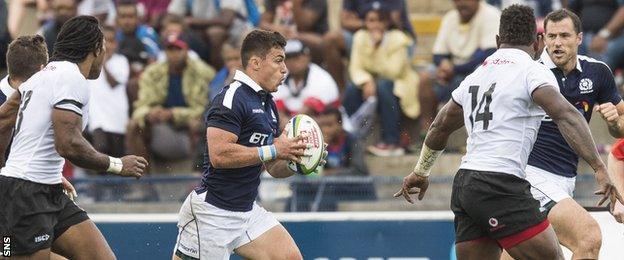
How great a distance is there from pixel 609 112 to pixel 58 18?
8.23 meters

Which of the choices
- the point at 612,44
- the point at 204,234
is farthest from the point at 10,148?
the point at 612,44

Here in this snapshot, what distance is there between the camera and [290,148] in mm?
8867

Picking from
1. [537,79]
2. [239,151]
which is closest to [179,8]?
[239,151]

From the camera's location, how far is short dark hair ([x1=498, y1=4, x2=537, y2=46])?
28.1 ft

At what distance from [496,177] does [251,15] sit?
290 inches

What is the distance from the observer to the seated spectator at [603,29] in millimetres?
13938

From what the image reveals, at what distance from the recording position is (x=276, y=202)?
41.9ft

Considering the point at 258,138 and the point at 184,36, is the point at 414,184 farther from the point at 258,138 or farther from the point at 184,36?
the point at 184,36

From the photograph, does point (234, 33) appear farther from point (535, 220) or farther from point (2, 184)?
point (535, 220)

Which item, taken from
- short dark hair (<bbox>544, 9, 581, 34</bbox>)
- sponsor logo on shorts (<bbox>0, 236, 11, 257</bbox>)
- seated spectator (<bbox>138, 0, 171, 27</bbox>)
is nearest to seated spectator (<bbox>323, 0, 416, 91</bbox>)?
seated spectator (<bbox>138, 0, 171, 27</bbox>)

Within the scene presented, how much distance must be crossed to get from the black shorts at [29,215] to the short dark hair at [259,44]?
5.40ft

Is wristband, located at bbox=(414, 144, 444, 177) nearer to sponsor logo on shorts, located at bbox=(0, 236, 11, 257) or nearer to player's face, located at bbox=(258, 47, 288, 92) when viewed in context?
player's face, located at bbox=(258, 47, 288, 92)

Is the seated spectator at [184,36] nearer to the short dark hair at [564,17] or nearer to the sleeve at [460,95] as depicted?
the short dark hair at [564,17]

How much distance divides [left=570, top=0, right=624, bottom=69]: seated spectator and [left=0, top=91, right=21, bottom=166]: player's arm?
684cm
